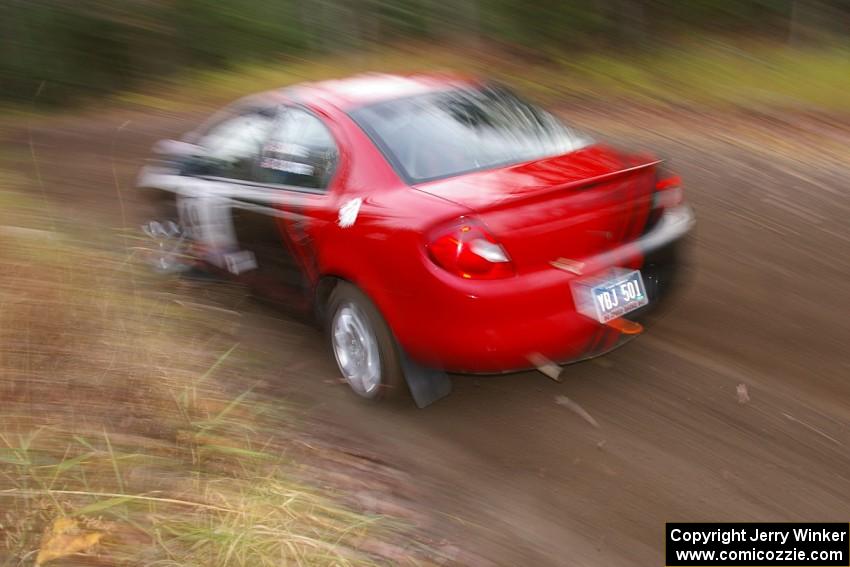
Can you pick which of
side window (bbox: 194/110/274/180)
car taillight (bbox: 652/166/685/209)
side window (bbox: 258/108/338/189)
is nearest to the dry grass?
side window (bbox: 194/110/274/180)

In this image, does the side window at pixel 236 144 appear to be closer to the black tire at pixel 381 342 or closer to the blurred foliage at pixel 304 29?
the black tire at pixel 381 342

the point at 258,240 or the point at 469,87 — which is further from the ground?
the point at 469,87

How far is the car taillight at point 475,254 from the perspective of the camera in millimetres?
3770

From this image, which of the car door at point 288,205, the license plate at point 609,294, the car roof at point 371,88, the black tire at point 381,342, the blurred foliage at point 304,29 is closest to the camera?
the license plate at point 609,294

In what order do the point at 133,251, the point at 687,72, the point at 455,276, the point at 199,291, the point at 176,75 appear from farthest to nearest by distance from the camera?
the point at 176,75 → the point at 687,72 → the point at 199,291 → the point at 133,251 → the point at 455,276

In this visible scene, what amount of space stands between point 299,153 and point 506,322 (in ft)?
5.23

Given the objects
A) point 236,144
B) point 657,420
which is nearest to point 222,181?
point 236,144

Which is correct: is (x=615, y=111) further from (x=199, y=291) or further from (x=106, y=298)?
(x=106, y=298)

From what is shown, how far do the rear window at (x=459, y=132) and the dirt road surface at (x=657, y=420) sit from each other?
109 cm

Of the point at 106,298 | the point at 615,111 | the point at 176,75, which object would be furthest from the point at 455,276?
the point at 176,75

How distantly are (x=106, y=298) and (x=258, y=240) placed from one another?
0.85 metres

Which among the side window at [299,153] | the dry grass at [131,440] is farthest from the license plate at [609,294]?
the side window at [299,153]

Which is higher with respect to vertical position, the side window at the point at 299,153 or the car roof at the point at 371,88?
the car roof at the point at 371,88

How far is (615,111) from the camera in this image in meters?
11.0
